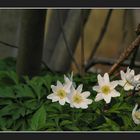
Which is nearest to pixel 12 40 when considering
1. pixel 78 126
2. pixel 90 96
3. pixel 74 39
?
pixel 74 39

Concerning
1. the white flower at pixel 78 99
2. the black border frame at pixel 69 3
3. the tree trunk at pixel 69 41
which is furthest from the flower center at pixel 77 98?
the tree trunk at pixel 69 41

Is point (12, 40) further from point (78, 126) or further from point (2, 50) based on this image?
point (78, 126)

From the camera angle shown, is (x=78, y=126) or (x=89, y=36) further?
(x=89, y=36)

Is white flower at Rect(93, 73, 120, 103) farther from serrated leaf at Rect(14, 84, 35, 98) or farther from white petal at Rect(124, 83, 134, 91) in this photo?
serrated leaf at Rect(14, 84, 35, 98)

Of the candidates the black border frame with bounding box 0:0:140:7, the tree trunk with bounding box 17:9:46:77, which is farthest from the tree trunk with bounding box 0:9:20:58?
the black border frame with bounding box 0:0:140:7

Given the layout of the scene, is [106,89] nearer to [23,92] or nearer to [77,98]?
[77,98]

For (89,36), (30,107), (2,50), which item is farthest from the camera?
(89,36)
